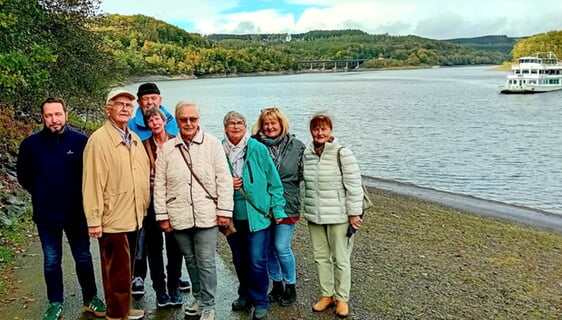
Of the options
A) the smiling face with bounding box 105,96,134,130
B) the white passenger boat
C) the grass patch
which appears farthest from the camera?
the white passenger boat

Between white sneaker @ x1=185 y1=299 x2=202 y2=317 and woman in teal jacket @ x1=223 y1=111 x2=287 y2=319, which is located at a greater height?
woman in teal jacket @ x1=223 y1=111 x2=287 y2=319

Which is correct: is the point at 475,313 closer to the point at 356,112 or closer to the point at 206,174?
the point at 206,174

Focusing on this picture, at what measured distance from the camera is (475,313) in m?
5.30

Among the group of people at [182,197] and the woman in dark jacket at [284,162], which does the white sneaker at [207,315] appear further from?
the woman in dark jacket at [284,162]

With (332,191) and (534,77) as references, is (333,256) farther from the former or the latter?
(534,77)

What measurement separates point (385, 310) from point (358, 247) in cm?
255

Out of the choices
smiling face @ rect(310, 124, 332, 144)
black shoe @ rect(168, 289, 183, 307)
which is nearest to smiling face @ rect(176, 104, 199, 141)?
smiling face @ rect(310, 124, 332, 144)

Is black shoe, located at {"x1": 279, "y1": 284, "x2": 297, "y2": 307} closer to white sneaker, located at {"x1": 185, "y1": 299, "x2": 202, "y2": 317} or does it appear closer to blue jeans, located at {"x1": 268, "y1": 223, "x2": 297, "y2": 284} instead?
blue jeans, located at {"x1": 268, "y1": 223, "x2": 297, "y2": 284}

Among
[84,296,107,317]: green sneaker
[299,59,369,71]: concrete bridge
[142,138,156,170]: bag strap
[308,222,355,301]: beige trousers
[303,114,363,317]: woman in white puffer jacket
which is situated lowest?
[84,296,107,317]: green sneaker

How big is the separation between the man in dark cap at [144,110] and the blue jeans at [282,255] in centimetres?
131

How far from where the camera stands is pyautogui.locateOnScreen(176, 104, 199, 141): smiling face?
4191 millimetres

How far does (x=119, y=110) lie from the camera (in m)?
4.20

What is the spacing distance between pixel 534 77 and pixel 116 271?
71.7 metres

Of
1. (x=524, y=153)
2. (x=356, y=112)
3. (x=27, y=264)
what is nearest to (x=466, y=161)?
(x=524, y=153)
